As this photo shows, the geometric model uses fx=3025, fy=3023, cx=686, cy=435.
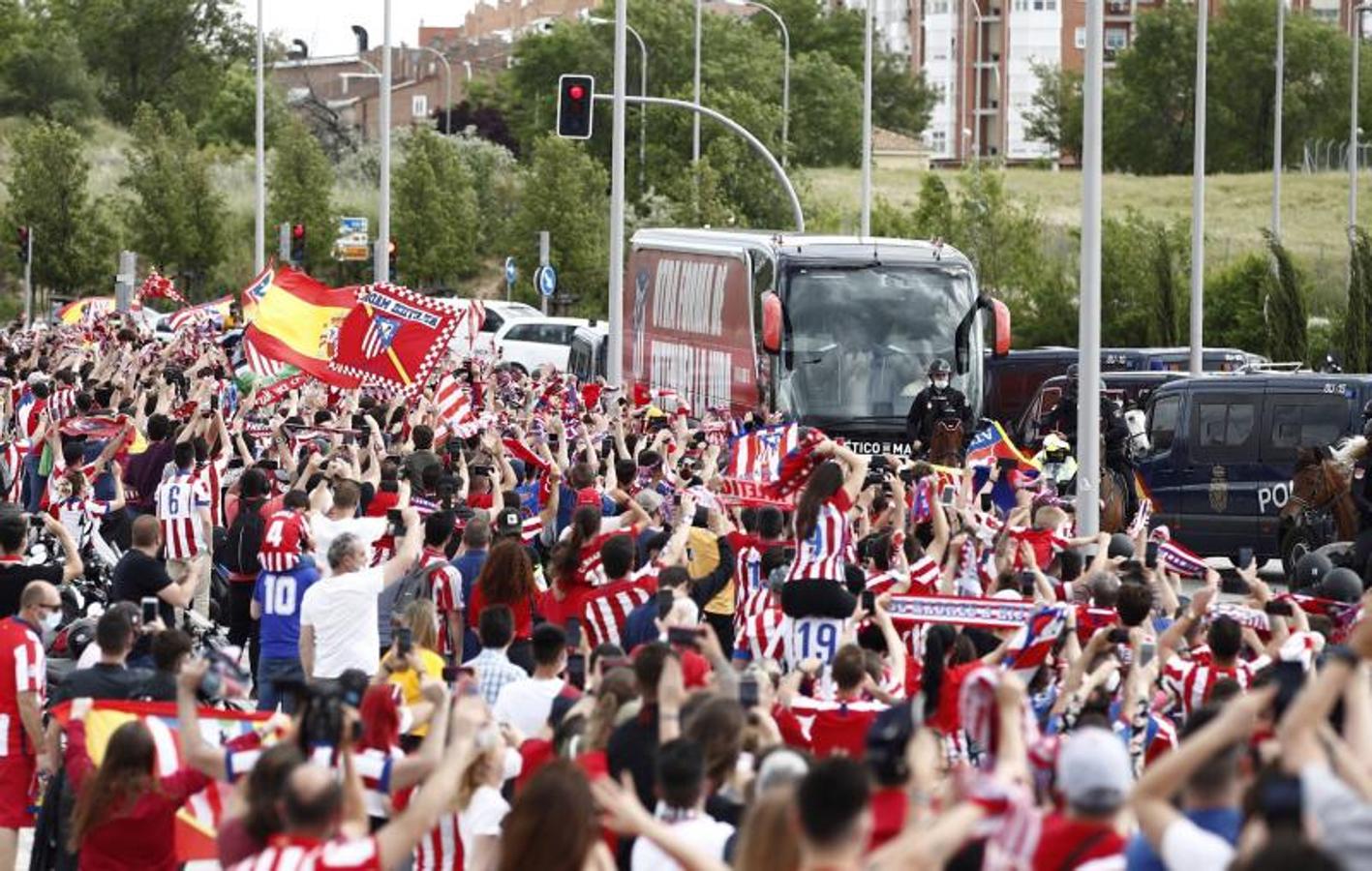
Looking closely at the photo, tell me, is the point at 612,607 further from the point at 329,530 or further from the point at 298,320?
the point at 298,320

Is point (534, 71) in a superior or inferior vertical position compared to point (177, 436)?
superior

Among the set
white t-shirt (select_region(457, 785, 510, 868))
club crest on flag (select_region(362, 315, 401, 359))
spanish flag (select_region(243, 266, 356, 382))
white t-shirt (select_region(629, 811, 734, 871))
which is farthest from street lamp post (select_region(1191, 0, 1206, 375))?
white t-shirt (select_region(629, 811, 734, 871))

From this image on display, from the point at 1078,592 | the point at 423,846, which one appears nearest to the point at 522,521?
the point at 1078,592

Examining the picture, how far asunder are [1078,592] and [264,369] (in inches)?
669

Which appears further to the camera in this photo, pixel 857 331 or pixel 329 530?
pixel 857 331

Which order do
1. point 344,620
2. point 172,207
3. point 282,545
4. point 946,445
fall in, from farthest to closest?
point 172,207 < point 946,445 < point 282,545 < point 344,620

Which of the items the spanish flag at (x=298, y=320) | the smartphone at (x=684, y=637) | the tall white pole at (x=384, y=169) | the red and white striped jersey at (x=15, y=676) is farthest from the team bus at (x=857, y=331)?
the smartphone at (x=684, y=637)

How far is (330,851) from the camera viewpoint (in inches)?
295

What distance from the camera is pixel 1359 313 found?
45.1 metres

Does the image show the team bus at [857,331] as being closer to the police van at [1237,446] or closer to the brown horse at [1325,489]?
the police van at [1237,446]

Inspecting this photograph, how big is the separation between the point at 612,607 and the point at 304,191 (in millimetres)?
60150

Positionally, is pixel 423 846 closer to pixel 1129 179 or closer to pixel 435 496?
pixel 435 496

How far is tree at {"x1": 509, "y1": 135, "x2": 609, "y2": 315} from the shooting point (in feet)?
212

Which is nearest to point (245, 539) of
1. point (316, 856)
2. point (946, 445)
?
point (316, 856)
